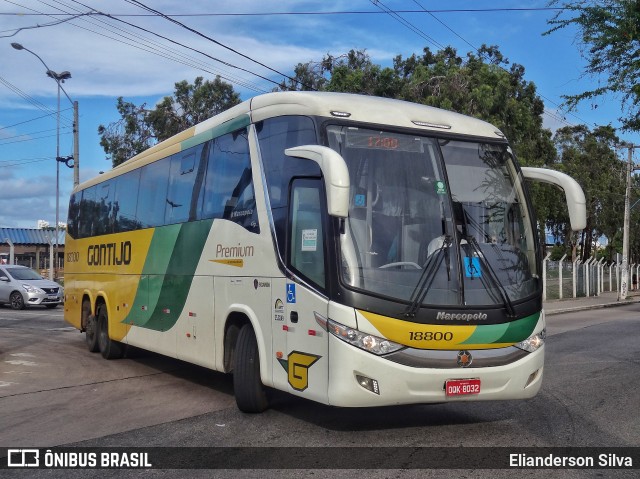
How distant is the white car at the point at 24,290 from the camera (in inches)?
1051

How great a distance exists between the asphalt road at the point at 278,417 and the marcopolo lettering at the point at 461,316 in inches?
45.3

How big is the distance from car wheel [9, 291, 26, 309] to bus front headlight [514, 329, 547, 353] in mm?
23640

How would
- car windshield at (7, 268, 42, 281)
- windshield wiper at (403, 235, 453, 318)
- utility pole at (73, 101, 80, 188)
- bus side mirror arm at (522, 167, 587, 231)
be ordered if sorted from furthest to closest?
utility pole at (73, 101, 80, 188)
car windshield at (7, 268, 42, 281)
bus side mirror arm at (522, 167, 587, 231)
windshield wiper at (403, 235, 453, 318)

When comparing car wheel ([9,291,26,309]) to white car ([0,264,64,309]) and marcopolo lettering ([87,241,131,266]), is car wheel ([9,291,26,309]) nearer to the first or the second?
white car ([0,264,64,309])

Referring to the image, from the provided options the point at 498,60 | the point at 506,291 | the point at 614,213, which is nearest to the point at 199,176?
the point at 506,291

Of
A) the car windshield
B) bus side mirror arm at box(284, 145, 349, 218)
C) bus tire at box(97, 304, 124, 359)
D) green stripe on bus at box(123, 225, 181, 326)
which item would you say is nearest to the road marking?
bus tire at box(97, 304, 124, 359)

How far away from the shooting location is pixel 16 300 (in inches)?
1064

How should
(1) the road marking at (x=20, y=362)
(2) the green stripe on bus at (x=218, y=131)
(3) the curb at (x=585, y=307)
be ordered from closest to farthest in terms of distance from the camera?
(2) the green stripe on bus at (x=218, y=131) → (1) the road marking at (x=20, y=362) → (3) the curb at (x=585, y=307)

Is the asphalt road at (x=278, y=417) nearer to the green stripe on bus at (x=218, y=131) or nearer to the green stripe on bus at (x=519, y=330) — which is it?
the green stripe on bus at (x=519, y=330)

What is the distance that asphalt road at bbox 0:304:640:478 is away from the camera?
22.0 ft

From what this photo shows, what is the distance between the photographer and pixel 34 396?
31.8 ft

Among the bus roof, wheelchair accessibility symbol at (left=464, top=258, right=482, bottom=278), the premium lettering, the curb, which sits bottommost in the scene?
the curb

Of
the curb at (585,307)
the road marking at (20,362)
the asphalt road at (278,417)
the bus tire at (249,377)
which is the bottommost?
the curb at (585,307)

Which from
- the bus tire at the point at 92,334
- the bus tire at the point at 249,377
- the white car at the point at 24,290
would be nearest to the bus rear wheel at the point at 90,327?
the bus tire at the point at 92,334
